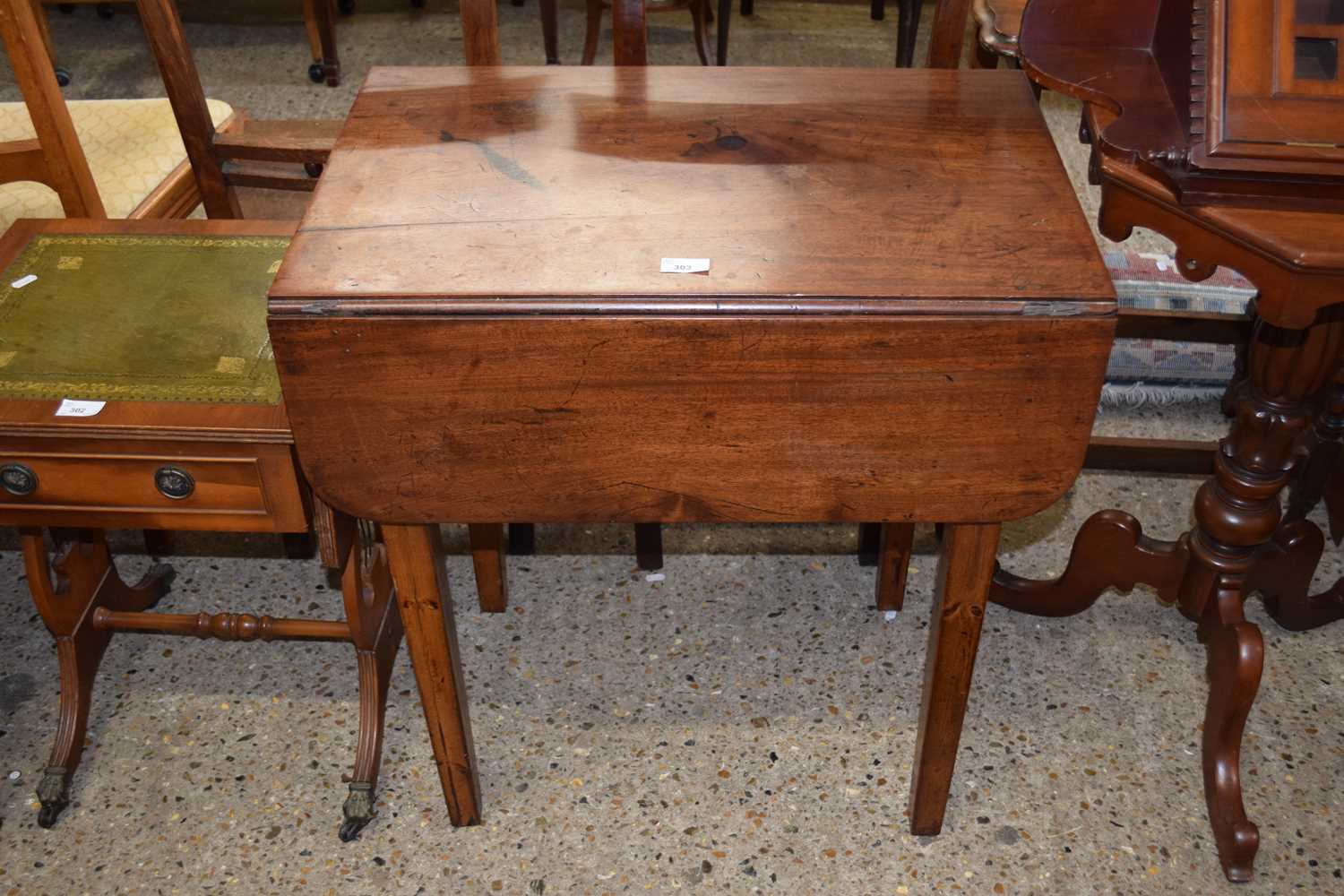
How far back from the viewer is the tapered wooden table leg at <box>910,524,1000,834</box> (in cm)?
155

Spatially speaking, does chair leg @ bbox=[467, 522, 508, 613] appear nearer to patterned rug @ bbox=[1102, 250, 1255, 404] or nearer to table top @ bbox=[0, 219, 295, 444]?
table top @ bbox=[0, 219, 295, 444]

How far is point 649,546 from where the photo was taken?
2.33 meters

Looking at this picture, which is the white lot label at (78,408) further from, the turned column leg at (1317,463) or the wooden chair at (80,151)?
the turned column leg at (1317,463)

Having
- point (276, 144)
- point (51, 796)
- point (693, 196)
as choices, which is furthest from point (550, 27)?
point (51, 796)

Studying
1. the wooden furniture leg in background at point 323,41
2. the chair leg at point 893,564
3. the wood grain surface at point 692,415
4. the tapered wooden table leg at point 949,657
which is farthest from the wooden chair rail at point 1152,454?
the wooden furniture leg in background at point 323,41

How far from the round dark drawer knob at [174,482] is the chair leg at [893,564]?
3.66ft

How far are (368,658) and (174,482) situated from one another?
1.60ft

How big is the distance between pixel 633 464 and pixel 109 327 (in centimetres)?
84

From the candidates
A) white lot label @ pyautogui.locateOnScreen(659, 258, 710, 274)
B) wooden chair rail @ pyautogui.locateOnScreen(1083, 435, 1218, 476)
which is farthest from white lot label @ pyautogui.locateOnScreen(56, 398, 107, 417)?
wooden chair rail @ pyautogui.locateOnScreen(1083, 435, 1218, 476)

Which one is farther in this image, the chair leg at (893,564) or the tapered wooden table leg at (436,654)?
the chair leg at (893,564)

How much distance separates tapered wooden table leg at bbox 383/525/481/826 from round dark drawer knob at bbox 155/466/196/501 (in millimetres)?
268

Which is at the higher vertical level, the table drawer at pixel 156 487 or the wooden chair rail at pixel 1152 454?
the table drawer at pixel 156 487

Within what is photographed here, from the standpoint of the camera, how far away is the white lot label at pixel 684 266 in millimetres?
1354

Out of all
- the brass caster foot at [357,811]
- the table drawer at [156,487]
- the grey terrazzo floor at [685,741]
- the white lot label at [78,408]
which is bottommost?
the grey terrazzo floor at [685,741]
